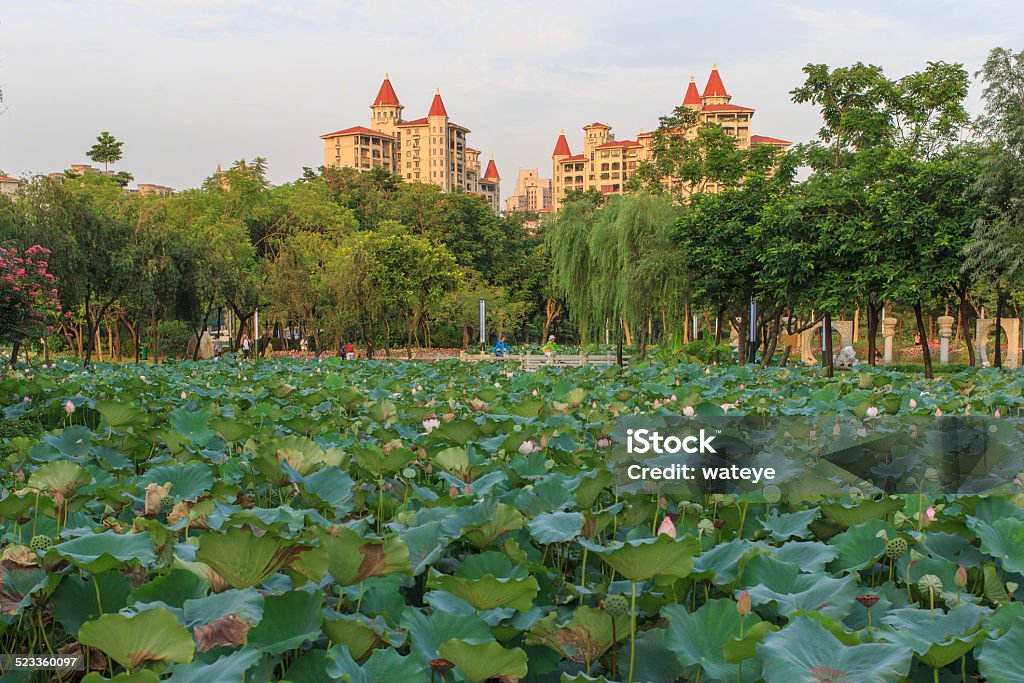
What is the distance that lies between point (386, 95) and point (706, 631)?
12685 centimetres

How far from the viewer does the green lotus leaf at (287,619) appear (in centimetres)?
135

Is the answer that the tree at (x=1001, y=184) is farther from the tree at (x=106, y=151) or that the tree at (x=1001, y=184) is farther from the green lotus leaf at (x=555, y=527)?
the tree at (x=106, y=151)

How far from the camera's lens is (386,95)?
122 meters

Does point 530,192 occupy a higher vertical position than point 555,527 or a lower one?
higher

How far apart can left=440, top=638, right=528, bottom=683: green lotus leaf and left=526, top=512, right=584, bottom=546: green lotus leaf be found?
569 millimetres

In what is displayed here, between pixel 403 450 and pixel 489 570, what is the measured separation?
3.47 feet

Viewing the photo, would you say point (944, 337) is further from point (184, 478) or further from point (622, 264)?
point (184, 478)

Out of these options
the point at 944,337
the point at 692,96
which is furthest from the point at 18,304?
the point at 692,96

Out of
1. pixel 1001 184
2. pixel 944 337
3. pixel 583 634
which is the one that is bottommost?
pixel 944 337

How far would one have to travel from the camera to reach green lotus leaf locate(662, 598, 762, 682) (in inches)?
53.7

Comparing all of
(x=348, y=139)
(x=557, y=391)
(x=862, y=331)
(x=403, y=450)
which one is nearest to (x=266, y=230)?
(x=862, y=331)

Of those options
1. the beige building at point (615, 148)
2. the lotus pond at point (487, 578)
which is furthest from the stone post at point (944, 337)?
the beige building at point (615, 148)

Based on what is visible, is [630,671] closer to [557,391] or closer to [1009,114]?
[557,391]

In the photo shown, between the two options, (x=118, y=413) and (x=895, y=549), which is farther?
(x=118, y=413)
